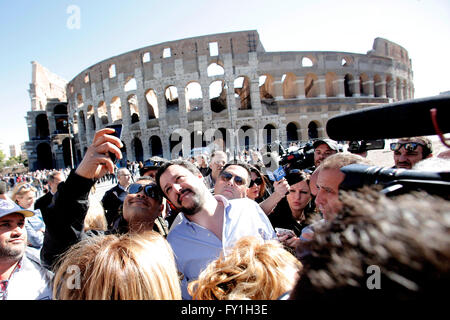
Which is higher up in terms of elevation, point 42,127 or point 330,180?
point 42,127

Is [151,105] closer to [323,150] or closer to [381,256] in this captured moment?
[323,150]

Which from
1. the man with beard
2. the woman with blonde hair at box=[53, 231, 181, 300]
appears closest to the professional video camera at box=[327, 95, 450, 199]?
the woman with blonde hair at box=[53, 231, 181, 300]

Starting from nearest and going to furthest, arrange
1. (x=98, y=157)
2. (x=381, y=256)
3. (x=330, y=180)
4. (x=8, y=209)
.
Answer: (x=381, y=256) → (x=98, y=157) → (x=330, y=180) → (x=8, y=209)

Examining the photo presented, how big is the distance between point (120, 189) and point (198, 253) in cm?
293

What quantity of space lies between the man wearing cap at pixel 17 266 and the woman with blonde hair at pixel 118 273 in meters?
0.77

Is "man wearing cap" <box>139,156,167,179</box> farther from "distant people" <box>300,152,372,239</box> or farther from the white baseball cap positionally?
"distant people" <box>300,152,372,239</box>

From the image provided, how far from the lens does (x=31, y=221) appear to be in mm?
3445

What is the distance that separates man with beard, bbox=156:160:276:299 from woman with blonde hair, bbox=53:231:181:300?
2.05ft

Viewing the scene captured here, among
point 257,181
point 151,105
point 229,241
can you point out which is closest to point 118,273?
point 229,241

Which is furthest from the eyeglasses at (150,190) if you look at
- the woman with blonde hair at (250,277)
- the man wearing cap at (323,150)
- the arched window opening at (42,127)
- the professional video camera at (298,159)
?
the arched window opening at (42,127)

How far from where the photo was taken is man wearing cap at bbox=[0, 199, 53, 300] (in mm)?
1670

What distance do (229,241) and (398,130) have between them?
4.80 feet

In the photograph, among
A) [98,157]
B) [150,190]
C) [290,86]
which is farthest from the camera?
[290,86]
